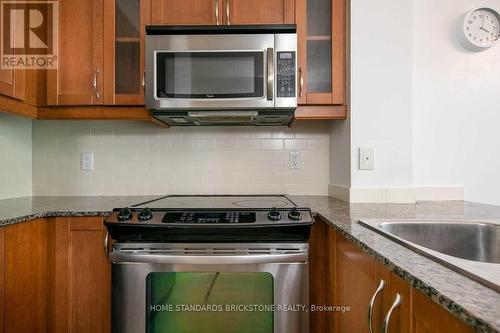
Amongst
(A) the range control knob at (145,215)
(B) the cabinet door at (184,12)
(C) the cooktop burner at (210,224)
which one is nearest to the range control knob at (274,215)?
(C) the cooktop burner at (210,224)

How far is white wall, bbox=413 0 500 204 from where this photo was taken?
70.6 inches

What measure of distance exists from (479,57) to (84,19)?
2290 mm

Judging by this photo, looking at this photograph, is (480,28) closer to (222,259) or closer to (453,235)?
(453,235)

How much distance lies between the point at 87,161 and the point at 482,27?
255 cm

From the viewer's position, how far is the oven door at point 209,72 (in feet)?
5.00

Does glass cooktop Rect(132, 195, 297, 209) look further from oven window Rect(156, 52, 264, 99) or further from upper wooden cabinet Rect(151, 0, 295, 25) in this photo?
upper wooden cabinet Rect(151, 0, 295, 25)

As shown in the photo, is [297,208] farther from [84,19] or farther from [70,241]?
[84,19]

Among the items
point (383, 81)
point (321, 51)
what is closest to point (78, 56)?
point (321, 51)

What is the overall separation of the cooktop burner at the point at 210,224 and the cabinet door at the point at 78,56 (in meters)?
0.77

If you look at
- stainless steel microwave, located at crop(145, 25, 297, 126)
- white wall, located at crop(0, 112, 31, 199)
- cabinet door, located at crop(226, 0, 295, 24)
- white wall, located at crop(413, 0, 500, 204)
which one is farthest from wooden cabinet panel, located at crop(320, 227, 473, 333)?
white wall, located at crop(0, 112, 31, 199)

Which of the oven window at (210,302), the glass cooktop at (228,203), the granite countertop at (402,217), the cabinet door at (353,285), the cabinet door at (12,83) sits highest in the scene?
the cabinet door at (12,83)

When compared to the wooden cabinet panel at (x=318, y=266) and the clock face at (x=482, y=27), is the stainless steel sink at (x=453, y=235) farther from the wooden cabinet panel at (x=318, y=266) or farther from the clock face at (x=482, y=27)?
the clock face at (x=482, y=27)

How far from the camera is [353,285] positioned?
1.07 meters

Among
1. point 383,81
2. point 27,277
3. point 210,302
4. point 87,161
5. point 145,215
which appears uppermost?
point 383,81
